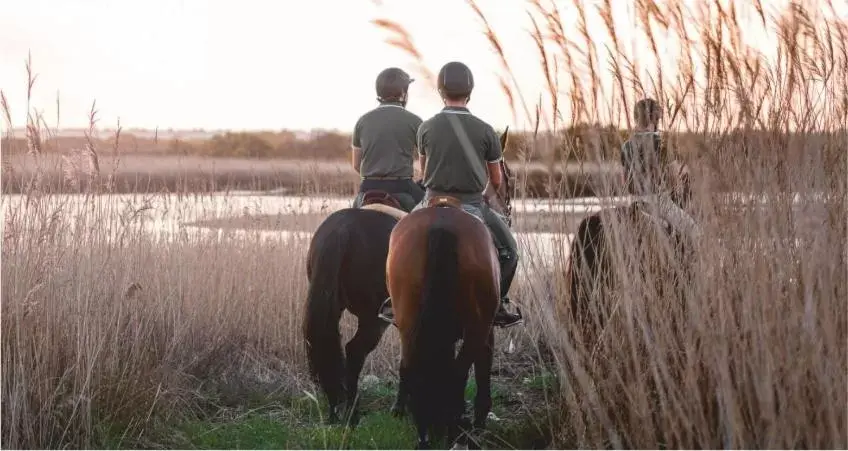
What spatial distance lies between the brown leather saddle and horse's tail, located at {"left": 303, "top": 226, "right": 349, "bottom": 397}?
13.8 inches

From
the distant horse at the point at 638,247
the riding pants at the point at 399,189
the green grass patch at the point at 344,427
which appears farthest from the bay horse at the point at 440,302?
the riding pants at the point at 399,189

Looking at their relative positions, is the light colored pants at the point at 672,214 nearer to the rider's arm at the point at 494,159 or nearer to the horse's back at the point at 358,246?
the rider's arm at the point at 494,159

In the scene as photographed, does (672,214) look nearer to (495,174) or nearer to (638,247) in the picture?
(638,247)

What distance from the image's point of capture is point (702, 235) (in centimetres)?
388

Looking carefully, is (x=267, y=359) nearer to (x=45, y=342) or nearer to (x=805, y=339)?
(x=45, y=342)

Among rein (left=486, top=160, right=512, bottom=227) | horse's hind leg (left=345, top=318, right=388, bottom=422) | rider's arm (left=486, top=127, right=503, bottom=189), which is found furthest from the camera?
horse's hind leg (left=345, top=318, right=388, bottom=422)

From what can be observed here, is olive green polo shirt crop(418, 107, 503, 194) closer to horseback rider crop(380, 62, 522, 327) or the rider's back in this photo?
horseback rider crop(380, 62, 522, 327)

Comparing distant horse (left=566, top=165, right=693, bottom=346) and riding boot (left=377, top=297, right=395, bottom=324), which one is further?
riding boot (left=377, top=297, right=395, bottom=324)

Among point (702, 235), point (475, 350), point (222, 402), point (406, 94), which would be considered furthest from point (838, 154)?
point (222, 402)

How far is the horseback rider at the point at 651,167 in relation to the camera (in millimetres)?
4281

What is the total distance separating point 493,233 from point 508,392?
1659 mm

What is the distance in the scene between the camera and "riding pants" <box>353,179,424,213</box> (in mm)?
5824

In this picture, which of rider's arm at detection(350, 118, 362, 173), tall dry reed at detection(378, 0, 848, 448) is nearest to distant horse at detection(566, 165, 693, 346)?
tall dry reed at detection(378, 0, 848, 448)

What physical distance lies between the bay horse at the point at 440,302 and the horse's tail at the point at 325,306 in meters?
0.75
